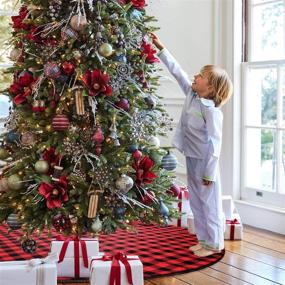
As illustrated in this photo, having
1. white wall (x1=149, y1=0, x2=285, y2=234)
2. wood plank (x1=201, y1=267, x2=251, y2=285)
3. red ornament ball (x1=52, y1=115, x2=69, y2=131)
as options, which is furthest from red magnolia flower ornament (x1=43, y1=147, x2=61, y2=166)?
white wall (x1=149, y1=0, x2=285, y2=234)

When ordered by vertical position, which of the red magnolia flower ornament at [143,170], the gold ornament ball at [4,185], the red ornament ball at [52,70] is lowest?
the gold ornament ball at [4,185]

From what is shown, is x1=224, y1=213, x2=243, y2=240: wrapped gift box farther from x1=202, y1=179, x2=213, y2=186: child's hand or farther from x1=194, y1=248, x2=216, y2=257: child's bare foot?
x1=202, y1=179, x2=213, y2=186: child's hand

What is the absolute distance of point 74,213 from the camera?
7.83ft

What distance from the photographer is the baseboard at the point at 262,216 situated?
134 inches

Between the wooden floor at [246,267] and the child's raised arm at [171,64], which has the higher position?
the child's raised arm at [171,64]

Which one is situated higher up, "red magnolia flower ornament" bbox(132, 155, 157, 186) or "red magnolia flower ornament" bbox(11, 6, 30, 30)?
"red magnolia flower ornament" bbox(11, 6, 30, 30)

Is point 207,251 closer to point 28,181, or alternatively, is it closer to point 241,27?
point 28,181

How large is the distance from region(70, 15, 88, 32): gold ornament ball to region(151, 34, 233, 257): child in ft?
1.68

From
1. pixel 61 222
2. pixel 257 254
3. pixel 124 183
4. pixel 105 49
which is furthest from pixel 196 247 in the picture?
pixel 105 49

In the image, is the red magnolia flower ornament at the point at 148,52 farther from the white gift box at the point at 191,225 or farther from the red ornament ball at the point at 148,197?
the white gift box at the point at 191,225

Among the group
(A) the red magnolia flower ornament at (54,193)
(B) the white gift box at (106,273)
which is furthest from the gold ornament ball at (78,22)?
(B) the white gift box at (106,273)

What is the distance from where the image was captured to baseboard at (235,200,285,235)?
3410 mm

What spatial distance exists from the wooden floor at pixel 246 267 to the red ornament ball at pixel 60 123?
829 mm

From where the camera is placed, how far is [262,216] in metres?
3.54
